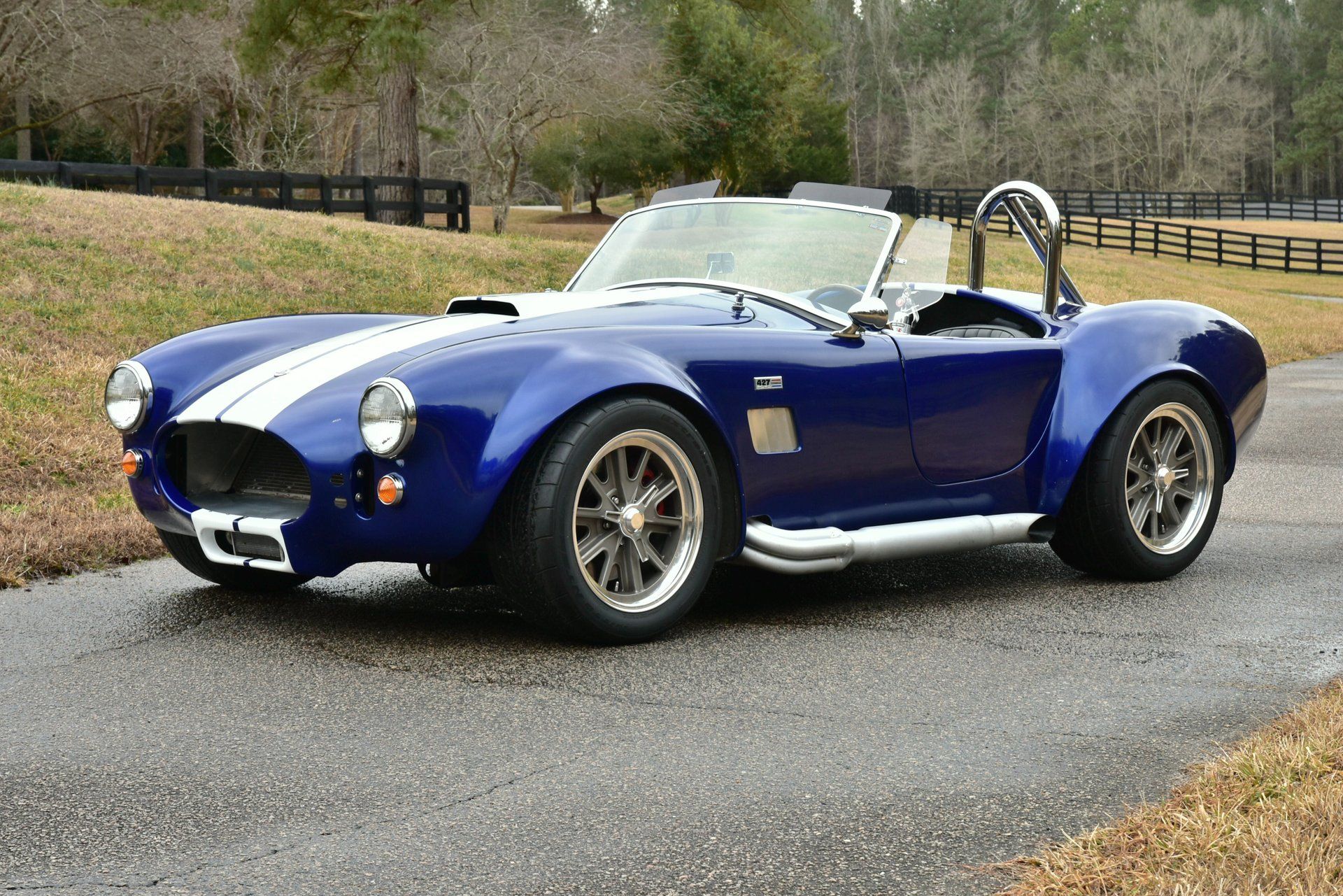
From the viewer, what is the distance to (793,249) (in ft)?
17.8

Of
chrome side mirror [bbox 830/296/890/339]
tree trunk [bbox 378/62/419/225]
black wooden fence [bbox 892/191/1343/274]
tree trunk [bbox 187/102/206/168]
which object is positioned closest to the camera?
chrome side mirror [bbox 830/296/890/339]

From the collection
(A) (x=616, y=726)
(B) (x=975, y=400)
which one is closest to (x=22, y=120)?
(B) (x=975, y=400)

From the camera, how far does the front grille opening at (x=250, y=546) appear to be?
427 centimetres

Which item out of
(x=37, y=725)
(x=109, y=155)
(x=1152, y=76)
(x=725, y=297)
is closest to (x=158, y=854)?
(x=37, y=725)

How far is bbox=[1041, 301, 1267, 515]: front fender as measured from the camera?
5.34m

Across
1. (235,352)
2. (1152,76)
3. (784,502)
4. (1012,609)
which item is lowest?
(1012,609)

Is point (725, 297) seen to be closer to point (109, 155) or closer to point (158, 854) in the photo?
point (158, 854)

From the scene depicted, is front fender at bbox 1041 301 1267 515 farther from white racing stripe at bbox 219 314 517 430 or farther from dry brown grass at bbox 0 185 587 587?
dry brown grass at bbox 0 185 587 587

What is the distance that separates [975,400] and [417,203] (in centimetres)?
1880

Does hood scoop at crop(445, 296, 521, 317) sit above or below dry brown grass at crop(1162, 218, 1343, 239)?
below

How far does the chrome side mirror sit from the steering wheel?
208mm

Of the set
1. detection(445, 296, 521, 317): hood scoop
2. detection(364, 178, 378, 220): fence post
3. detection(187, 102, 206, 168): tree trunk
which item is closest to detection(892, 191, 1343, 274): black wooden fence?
detection(364, 178, 378, 220): fence post

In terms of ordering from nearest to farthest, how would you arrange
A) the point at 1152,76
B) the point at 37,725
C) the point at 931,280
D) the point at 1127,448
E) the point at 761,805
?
1. the point at 761,805
2. the point at 37,725
3. the point at 1127,448
4. the point at 931,280
5. the point at 1152,76

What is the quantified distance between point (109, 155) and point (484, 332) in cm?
4554
